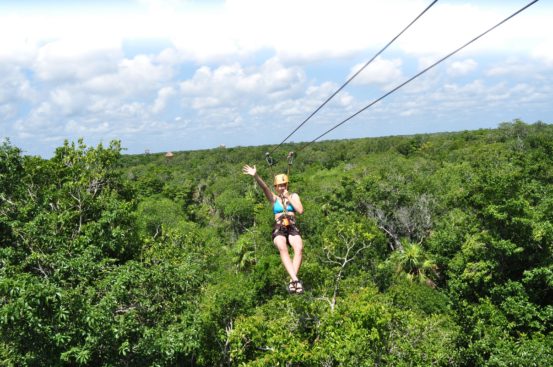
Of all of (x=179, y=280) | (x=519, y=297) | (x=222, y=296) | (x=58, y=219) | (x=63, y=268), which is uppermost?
(x=58, y=219)

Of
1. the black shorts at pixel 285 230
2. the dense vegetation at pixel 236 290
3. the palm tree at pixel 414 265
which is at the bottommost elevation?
the palm tree at pixel 414 265

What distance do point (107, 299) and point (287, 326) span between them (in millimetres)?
5813

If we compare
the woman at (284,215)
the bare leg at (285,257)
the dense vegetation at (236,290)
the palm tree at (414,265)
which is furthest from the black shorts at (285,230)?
the palm tree at (414,265)

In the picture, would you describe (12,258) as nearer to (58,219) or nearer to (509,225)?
(58,219)

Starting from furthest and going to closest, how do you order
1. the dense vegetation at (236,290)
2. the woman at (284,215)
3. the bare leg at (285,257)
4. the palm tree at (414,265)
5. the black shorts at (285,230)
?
the palm tree at (414,265)
the dense vegetation at (236,290)
the black shorts at (285,230)
the woman at (284,215)
the bare leg at (285,257)

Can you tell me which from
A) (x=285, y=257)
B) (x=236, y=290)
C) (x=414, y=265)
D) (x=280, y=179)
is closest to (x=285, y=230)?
(x=285, y=257)

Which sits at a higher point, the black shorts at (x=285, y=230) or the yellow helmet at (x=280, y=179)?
the yellow helmet at (x=280, y=179)

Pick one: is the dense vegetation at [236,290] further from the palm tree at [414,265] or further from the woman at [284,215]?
the woman at [284,215]

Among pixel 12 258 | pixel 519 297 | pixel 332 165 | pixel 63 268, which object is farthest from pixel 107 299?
pixel 332 165

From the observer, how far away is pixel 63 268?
1223 centimetres

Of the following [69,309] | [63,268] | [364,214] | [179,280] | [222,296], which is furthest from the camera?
[364,214]

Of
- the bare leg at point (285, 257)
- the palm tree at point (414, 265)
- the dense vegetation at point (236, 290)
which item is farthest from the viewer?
the palm tree at point (414, 265)

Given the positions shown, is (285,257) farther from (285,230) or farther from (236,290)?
(236,290)

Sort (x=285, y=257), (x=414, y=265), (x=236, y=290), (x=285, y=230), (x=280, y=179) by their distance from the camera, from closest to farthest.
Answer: (x=285, y=257), (x=280, y=179), (x=285, y=230), (x=236, y=290), (x=414, y=265)
